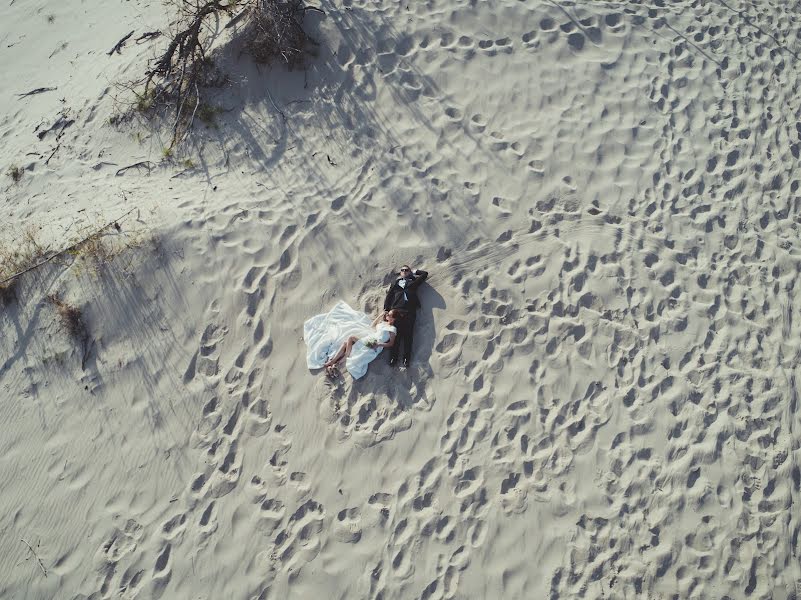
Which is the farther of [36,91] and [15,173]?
[36,91]

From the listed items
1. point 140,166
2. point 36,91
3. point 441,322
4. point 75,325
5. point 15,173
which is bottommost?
point 441,322

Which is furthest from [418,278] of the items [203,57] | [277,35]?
[203,57]

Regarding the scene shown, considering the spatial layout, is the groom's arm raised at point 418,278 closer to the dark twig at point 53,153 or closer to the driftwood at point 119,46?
the dark twig at point 53,153

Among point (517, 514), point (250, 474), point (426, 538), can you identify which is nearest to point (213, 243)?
point (250, 474)

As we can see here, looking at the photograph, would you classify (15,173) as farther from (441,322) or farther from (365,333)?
(441,322)

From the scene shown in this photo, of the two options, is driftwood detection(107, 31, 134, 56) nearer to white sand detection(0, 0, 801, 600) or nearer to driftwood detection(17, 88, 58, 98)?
white sand detection(0, 0, 801, 600)

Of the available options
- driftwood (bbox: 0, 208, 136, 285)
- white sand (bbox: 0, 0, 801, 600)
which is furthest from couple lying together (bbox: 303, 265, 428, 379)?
driftwood (bbox: 0, 208, 136, 285)

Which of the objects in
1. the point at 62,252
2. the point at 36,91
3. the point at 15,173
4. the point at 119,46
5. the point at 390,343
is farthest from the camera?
the point at 36,91
